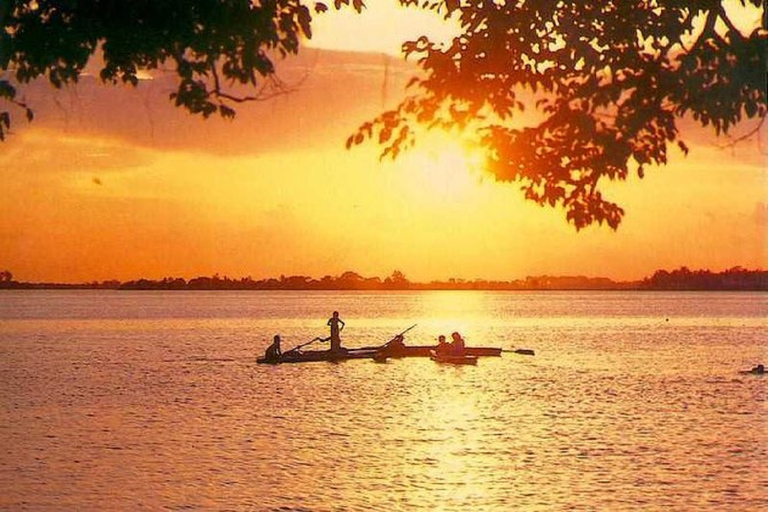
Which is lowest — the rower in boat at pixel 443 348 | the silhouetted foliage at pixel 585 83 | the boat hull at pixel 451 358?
the boat hull at pixel 451 358

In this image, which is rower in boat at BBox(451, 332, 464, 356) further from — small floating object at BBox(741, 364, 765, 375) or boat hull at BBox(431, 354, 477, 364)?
→ small floating object at BBox(741, 364, 765, 375)

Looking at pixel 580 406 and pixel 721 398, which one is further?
pixel 721 398

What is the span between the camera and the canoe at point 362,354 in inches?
3056

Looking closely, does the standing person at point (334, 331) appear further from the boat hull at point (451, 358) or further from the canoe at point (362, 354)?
the boat hull at point (451, 358)

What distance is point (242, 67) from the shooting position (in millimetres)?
12992

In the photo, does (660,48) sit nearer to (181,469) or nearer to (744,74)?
(744,74)

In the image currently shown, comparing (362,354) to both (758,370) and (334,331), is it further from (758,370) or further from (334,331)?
(758,370)

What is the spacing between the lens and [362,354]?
3191 inches

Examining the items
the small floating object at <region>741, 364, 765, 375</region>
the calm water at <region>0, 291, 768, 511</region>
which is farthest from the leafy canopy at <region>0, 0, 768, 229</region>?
the small floating object at <region>741, 364, 765, 375</region>

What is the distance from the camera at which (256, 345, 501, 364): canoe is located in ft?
255

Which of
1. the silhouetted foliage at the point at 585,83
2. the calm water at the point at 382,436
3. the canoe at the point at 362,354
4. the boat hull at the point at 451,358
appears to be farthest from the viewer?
the canoe at the point at 362,354

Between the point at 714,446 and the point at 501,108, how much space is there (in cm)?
3782

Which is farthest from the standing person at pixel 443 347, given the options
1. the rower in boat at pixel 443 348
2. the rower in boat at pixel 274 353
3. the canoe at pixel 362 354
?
the rower in boat at pixel 274 353

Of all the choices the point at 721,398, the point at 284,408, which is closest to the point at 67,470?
the point at 284,408
